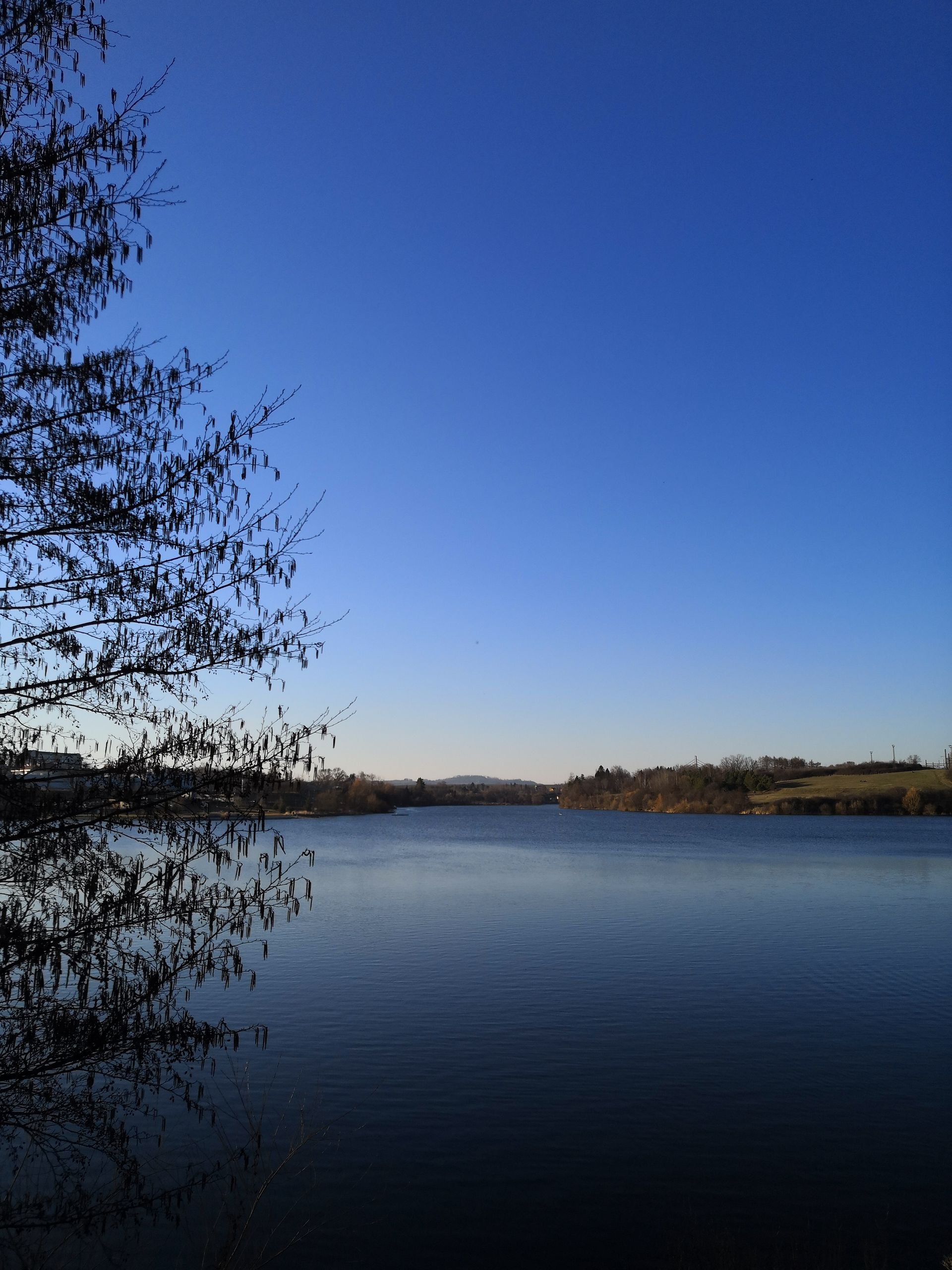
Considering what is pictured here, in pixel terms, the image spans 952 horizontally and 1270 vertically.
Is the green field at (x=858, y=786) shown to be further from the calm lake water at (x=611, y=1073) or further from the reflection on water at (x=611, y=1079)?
the reflection on water at (x=611, y=1079)

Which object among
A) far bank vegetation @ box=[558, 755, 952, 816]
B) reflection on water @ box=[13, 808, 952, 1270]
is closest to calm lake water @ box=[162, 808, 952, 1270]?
reflection on water @ box=[13, 808, 952, 1270]

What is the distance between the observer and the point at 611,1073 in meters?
13.7

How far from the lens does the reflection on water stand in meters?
8.98

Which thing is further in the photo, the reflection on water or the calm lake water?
the calm lake water

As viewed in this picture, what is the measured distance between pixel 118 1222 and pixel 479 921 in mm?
19782

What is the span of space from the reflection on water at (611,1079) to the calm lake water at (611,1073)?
5 centimetres

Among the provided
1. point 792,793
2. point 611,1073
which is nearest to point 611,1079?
point 611,1073

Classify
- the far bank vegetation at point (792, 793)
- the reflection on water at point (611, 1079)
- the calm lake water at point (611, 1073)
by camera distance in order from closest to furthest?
the reflection on water at point (611, 1079) < the calm lake water at point (611, 1073) < the far bank vegetation at point (792, 793)

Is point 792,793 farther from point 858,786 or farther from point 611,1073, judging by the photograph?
point 611,1073

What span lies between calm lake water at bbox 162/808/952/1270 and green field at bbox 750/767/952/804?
101m

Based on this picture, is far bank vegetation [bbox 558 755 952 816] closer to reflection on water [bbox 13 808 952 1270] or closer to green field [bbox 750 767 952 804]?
green field [bbox 750 767 952 804]

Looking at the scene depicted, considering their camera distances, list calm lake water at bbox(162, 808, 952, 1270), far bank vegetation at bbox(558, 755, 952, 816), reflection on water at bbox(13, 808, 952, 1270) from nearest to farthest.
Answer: reflection on water at bbox(13, 808, 952, 1270) → calm lake water at bbox(162, 808, 952, 1270) → far bank vegetation at bbox(558, 755, 952, 816)

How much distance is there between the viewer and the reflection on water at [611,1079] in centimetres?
898

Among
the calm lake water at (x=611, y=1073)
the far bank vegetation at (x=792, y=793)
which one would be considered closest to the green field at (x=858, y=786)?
the far bank vegetation at (x=792, y=793)
